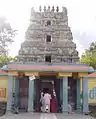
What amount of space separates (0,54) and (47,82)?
61.7 ft

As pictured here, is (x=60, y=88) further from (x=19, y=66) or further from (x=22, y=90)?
(x=19, y=66)

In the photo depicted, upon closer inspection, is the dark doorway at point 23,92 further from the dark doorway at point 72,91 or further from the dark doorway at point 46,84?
the dark doorway at point 72,91

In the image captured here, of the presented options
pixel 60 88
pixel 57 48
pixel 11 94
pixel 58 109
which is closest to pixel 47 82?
pixel 60 88

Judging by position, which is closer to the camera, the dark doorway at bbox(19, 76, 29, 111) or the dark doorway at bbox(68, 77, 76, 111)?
the dark doorway at bbox(19, 76, 29, 111)

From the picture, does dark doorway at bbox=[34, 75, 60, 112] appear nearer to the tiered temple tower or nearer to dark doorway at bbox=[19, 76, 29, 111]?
dark doorway at bbox=[19, 76, 29, 111]

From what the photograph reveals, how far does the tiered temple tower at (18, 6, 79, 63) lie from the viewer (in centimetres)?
2873

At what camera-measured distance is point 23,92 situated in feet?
71.9

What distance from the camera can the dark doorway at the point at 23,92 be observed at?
71.1 feet

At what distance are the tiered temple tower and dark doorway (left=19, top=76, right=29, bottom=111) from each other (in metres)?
6.64

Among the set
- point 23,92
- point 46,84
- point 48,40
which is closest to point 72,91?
point 46,84

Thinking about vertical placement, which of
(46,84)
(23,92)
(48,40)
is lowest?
(23,92)

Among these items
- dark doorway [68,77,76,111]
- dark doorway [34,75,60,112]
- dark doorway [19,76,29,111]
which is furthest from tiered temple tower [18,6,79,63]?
dark doorway [19,76,29,111]

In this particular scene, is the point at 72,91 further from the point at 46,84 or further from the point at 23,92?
the point at 23,92

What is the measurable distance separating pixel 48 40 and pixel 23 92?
8641mm
